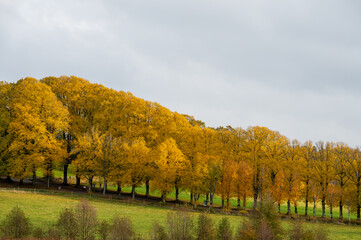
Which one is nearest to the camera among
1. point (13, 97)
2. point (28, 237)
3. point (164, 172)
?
point (28, 237)

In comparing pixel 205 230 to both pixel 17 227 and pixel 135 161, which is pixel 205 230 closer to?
pixel 17 227

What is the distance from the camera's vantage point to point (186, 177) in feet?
179

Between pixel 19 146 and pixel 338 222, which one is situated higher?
pixel 19 146

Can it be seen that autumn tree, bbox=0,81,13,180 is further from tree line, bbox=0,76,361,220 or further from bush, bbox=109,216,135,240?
bush, bbox=109,216,135,240

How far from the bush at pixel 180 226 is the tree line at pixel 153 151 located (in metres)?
29.9

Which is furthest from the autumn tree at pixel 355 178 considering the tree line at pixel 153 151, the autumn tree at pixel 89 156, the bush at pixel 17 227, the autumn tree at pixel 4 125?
the autumn tree at pixel 4 125

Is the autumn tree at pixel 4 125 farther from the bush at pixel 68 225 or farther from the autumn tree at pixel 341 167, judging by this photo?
the autumn tree at pixel 341 167

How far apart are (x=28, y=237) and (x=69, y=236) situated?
2945mm

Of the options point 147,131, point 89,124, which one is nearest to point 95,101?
point 89,124

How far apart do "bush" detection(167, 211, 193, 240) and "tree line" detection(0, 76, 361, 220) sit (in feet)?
98.0

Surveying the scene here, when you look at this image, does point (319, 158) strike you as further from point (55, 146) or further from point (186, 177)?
point (55, 146)

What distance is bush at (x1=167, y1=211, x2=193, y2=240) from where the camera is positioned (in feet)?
71.4

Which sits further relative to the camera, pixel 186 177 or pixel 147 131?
pixel 147 131

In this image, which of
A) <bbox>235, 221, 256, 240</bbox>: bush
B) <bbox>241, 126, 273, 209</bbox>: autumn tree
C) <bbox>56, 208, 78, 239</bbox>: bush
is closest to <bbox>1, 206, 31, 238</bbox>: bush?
<bbox>56, 208, 78, 239</bbox>: bush
